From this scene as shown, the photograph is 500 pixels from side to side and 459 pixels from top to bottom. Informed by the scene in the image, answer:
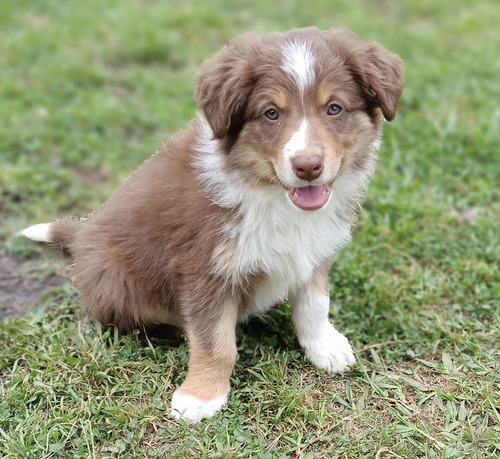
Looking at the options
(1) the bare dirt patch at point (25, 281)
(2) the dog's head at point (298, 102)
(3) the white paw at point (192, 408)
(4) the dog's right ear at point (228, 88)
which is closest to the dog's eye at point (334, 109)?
(2) the dog's head at point (298, 102)

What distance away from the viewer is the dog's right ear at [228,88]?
336cm

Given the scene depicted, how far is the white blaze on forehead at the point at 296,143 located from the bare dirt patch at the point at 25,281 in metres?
2.29

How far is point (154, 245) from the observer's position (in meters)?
3.79

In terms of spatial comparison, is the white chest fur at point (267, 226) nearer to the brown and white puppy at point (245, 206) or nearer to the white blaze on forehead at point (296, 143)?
the brown and white puppy at point (245, 206)

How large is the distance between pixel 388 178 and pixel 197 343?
115 inches

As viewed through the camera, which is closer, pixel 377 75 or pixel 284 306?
pixel 377 75

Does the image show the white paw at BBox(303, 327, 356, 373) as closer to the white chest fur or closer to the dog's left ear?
the white chest fur

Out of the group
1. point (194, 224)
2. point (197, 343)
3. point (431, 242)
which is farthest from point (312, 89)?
point (431, 242)

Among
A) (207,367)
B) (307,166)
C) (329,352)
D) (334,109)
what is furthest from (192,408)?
(334,109)

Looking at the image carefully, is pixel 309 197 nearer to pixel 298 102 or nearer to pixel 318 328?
pixel 298 102

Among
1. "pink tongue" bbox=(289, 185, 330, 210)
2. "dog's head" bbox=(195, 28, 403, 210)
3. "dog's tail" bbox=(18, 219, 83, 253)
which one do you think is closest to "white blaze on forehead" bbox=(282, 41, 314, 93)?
"dog's head" bbox=(195, 28, 403, 210)

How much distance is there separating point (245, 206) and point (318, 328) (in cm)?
97

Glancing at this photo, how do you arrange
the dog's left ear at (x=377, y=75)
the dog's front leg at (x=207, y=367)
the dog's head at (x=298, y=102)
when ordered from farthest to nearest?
the dog's front leg at (x=207, y=367)
the dog's left ear at (x=377, y=75)
the dog's head at (x=298, y=102)

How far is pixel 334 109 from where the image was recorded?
340 centimetres
